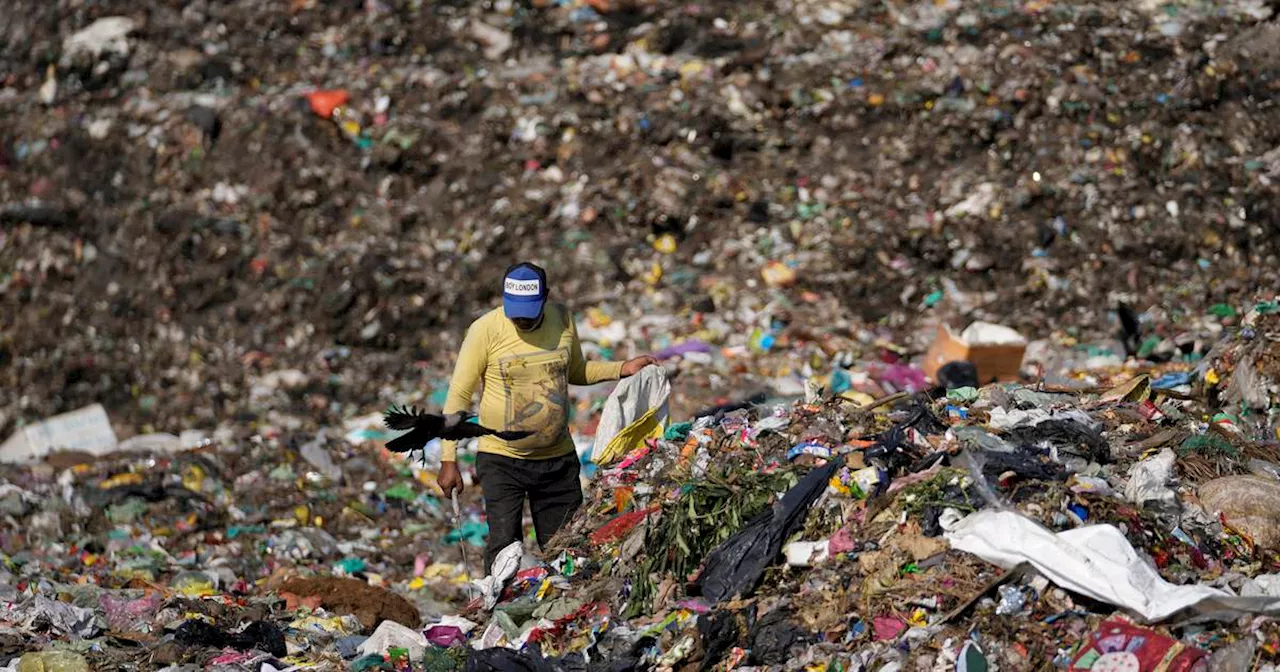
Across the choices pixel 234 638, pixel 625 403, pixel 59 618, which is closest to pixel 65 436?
pixel 59 618

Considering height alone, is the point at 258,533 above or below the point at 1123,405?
below

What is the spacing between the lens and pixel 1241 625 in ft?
10.7

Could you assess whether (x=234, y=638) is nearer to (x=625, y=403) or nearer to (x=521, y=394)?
(x=521, y=394)

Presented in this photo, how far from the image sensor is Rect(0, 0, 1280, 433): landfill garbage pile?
28.4 ft

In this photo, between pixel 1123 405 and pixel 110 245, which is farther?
pixel 110 245

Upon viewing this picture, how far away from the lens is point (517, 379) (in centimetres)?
438

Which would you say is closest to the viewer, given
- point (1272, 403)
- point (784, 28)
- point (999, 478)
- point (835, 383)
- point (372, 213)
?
point (999, 478)

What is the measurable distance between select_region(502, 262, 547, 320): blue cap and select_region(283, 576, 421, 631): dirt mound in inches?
59.7

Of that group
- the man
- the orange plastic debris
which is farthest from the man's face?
the orange plastic debris

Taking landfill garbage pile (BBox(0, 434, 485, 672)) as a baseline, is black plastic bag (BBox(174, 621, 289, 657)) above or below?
above

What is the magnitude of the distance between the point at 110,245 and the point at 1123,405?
7631 millimetres

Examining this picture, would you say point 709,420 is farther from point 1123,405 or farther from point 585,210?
point 585,210

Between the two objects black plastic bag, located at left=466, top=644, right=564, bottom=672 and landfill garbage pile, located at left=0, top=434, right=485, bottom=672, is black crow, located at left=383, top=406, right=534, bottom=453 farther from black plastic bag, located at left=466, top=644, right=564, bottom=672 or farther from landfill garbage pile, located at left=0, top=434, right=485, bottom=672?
black plastic bag, located at left=466, top=644, right=564, bottom=672

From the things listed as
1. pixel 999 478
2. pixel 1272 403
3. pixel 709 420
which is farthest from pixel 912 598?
pixel 1272 403
